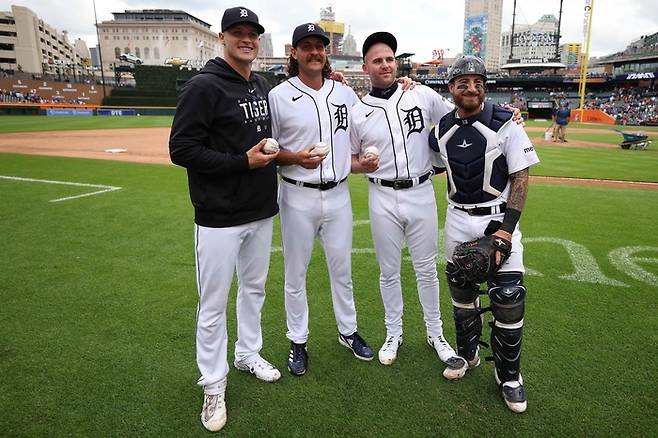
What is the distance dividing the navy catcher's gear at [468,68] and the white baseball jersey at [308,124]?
89cm

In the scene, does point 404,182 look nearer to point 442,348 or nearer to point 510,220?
point 510,220

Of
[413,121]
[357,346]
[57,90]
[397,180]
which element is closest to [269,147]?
[397,180]

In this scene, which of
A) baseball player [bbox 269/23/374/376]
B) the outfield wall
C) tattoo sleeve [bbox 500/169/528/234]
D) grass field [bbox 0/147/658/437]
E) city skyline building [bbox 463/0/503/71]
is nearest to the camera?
grass field [bbox 0/147/658/437]

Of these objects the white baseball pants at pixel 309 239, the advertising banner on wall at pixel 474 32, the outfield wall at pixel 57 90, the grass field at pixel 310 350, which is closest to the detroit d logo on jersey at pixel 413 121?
the white baseball pants at pixel 309 239

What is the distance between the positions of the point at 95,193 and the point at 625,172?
13.4 m

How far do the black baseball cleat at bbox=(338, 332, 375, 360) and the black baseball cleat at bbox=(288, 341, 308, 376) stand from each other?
0.36m

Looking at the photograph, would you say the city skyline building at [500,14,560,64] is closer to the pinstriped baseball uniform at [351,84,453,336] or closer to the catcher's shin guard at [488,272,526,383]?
the pinstriped baseball uniform at [351,84,453,336]

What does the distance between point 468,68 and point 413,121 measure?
0.65 m

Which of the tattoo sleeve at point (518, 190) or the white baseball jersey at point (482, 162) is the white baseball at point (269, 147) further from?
the tattoo sleeve at point (518, 190)

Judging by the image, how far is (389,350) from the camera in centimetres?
347

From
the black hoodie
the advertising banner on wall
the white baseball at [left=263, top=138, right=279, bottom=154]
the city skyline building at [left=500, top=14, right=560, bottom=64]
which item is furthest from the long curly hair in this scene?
the advertising banner on wall

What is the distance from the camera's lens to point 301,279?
344 centimetres

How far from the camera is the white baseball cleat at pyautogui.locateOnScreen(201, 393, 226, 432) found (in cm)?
271

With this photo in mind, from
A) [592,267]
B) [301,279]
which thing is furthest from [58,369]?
[592,267]
